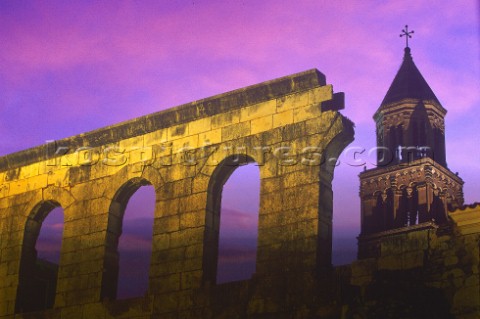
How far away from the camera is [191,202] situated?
12.7 metres

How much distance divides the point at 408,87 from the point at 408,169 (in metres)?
4.66

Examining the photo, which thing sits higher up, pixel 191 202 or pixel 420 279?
pixel 191 202

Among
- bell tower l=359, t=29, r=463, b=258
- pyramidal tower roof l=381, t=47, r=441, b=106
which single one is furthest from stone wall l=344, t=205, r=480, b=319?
pyramidal tower roof l=381, t=47, r=441, b=106

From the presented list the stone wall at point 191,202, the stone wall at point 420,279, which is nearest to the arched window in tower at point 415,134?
the stone wall at point 191,202

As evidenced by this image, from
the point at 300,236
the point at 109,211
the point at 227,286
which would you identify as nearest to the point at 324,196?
the point at 300,236

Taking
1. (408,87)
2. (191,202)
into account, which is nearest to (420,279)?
(191,202)

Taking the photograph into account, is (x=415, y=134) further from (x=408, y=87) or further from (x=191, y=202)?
(x=191, y=202)

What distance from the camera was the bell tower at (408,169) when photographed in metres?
48.6

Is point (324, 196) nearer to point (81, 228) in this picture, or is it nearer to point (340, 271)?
point (340, 271)

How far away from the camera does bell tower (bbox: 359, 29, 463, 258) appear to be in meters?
48.6

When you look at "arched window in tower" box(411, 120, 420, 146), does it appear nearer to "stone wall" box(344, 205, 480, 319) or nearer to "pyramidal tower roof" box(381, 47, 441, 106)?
"pyramidal tower roof" box(381, 47, 441, 106)

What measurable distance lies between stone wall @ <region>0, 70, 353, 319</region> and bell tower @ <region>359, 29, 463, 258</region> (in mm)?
35303

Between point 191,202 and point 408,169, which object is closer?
point 191,202

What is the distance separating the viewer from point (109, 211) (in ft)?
44.3
